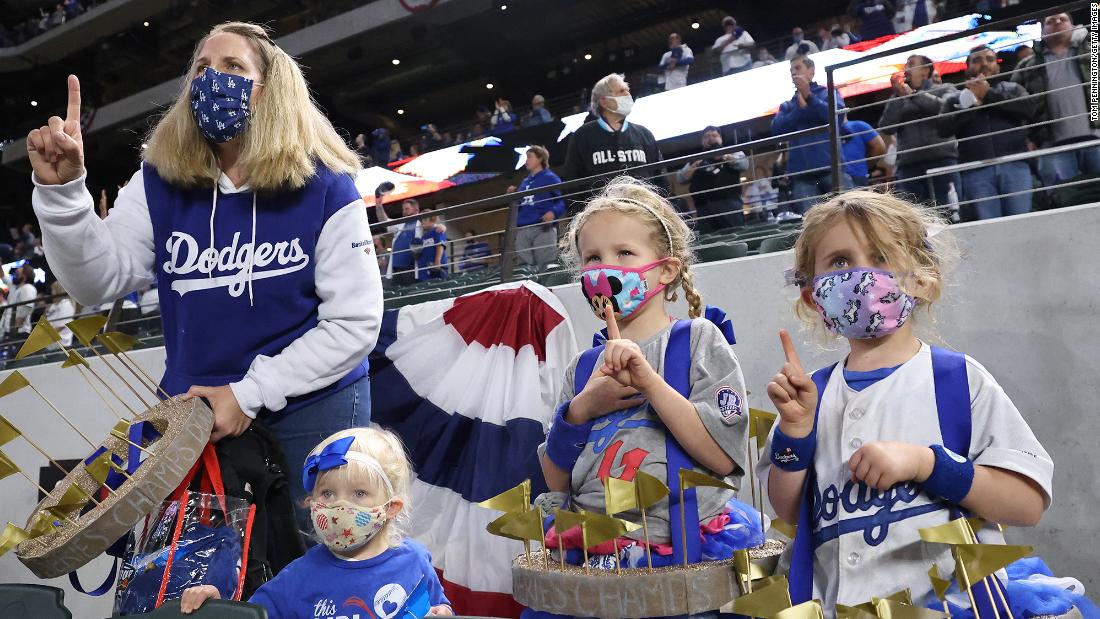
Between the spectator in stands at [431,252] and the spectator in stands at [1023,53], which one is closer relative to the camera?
the spectator in stands at [1023,53]

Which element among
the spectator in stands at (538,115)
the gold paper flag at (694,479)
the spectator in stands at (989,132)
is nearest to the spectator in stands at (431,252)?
the spectator in stands at (989,132)

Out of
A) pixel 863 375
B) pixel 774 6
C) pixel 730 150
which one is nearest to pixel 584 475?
pixel 863 375

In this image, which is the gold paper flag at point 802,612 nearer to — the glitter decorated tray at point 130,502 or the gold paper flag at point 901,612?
the gold paper flag at point 901,612

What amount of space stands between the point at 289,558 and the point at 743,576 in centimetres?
98

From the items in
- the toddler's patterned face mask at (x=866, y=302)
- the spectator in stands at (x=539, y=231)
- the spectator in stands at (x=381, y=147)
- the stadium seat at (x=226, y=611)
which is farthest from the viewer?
the spectator in stands at (x=381, y=147)

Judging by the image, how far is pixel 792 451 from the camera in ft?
5.29

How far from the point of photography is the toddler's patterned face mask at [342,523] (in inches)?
74.4

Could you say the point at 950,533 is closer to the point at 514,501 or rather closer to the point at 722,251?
the point at 514,501

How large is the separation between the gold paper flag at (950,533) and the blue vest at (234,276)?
3.96 feet

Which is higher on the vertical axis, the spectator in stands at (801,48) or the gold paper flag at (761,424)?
the spectator in stands at (801,48)

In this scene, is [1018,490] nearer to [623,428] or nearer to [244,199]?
[623,428]

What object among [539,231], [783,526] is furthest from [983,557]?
[539,231]

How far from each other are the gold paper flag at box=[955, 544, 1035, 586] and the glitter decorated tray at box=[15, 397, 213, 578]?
1.28 meters

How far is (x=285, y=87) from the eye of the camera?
2.06m
